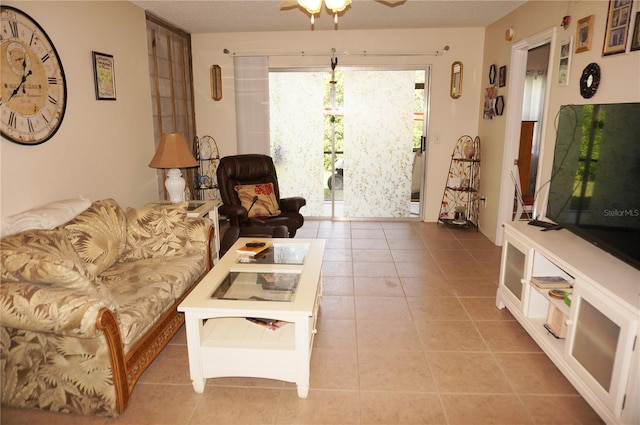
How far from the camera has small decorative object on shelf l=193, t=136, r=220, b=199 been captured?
18.6ft

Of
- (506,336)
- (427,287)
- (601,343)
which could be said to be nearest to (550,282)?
(506,336)

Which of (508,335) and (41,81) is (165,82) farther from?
(508,335)

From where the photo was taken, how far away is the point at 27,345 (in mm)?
1952

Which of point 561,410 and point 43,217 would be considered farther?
point 43,217

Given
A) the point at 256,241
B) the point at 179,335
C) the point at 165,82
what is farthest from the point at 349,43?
the point at 179,335

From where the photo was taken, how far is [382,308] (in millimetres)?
3166

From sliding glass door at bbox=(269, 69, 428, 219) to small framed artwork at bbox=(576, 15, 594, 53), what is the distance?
246cm

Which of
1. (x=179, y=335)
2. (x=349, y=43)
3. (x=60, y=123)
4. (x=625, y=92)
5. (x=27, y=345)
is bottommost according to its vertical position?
(x=179, y=335)

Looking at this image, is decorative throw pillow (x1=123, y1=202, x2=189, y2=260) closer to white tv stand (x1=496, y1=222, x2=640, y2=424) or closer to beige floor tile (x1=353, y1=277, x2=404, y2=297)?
beige floor tile (x1=353, y1=277, x2=404, y2=297)

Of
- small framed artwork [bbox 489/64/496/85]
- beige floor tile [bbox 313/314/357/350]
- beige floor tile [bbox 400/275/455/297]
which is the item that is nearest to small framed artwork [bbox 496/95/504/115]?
small framed artwork [bbox 489/64/496/85]

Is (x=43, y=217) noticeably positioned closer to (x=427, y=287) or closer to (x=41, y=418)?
(x=41, y=418)

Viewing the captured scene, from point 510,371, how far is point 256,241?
6.11ft

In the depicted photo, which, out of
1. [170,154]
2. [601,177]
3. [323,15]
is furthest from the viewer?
[323,15]

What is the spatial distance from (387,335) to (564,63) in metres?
2.51
